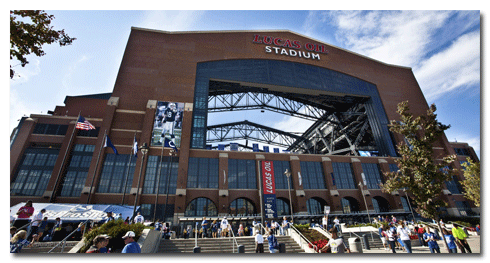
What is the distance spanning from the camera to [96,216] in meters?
18.2

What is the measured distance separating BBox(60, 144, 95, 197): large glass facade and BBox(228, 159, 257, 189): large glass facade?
20.3 metres

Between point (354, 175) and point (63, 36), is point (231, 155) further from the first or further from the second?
point (63, 36)

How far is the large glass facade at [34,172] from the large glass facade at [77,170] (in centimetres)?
268

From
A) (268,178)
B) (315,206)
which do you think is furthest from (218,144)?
(315,206)

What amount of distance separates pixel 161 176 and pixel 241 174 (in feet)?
39.3

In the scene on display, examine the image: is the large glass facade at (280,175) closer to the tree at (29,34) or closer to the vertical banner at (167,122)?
the vertical banner at (167,122)

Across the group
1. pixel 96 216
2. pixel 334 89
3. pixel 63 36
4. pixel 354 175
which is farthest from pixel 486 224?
pixel 334 89

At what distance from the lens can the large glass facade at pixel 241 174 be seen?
35.8 m

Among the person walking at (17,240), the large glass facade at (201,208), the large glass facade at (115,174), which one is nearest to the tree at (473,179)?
the person walking at (17,240)

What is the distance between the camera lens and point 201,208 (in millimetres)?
33312

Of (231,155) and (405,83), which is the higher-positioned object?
(405,83)

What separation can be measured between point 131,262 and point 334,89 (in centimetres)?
4678

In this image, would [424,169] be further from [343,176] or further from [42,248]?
[343,176]

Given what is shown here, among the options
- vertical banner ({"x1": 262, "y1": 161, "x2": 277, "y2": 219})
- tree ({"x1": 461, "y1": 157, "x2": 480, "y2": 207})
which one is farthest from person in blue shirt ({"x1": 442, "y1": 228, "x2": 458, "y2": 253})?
vertical banner ({"x1": 262, "y1": 161, "x2": 277, "y2": 219})
